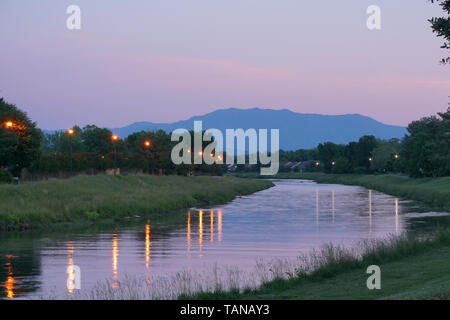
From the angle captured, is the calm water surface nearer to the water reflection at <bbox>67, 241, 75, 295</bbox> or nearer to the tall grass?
the water reflection at <bbox>67, 241, 75, 295</bbox>

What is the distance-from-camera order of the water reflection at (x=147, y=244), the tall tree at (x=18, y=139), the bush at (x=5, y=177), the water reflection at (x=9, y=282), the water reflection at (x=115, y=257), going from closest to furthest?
the water reflection at (x=9, y=282)
the water reflection at (x=115, y=257)
the water reflection at (x=147, y=244)
the bush at (x=5, y=177)
the tall tree at (x=18, y=139)

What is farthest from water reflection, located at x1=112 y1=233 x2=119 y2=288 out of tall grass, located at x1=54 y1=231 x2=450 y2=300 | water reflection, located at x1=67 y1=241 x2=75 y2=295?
water reflection, located at x1=67 y1=241 x2=75 y2=295

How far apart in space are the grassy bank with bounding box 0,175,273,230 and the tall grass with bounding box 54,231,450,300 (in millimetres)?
22228

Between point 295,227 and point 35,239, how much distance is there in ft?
62.6

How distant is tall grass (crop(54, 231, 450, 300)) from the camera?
67.2ft

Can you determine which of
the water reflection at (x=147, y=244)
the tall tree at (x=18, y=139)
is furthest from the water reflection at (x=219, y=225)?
the tall tree at (x=18, y=139)

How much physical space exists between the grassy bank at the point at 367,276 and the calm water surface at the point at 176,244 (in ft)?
18.4

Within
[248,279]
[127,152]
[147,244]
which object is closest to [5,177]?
[147,244]

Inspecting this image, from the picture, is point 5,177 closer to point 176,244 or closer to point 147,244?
point 147,244

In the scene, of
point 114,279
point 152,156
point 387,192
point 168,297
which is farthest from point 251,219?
point 152,156

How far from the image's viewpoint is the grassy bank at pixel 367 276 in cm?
1862

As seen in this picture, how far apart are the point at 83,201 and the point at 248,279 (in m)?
33.9

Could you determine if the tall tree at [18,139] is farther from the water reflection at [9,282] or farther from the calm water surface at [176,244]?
the water reflection at [9,282]

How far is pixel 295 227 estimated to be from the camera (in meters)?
49.2
